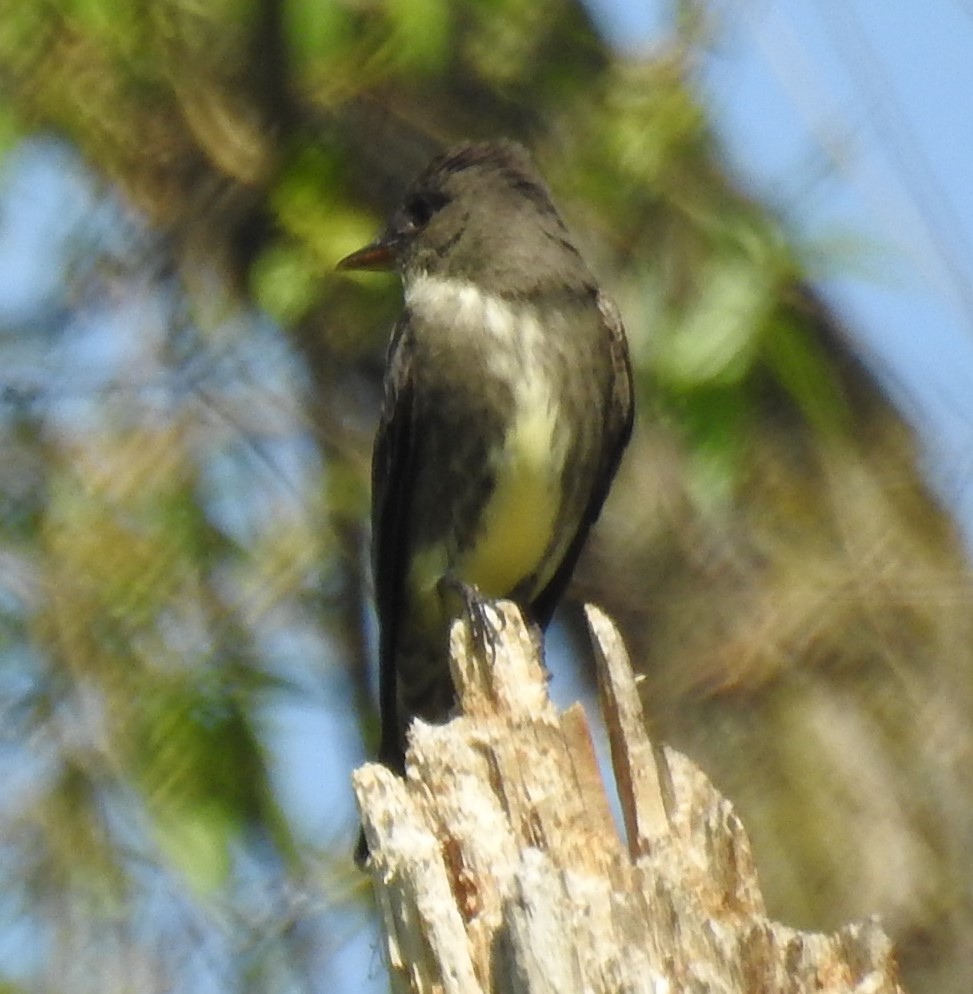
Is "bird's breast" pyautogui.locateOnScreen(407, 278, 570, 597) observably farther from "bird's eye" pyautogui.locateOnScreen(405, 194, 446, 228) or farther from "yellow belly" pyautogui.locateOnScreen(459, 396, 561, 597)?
"bird's eye" pyautogui.locateOnScreen(405, 194, 446, 228)

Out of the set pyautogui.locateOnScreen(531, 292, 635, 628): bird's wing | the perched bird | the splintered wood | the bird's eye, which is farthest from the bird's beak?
the splintered wood

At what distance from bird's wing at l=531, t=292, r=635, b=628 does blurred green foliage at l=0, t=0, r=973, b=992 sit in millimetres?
61

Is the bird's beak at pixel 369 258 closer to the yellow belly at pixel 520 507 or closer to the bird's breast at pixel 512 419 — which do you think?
the bird's breast at pixel 512 419

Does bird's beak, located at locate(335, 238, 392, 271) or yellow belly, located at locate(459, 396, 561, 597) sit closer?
yellow belly, located at locate(459, 396, 561, 597)

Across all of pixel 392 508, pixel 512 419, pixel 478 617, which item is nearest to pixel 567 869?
pixel 478 617

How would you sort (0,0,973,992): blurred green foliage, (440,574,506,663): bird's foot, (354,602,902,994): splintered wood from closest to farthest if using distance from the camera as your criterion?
1. (354,602,902,994): splintered wood
2. (440,574,506,663): bird's foot
3. (0,0,973,992): blurred green foliage

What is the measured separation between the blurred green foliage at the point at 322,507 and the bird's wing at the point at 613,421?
2.4 inches

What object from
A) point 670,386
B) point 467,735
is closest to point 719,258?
point 670,386

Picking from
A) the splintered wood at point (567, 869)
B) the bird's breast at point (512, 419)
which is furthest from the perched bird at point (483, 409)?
the splintered wood at point (567, 869)

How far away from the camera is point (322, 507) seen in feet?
15.7

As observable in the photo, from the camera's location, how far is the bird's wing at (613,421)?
4.42m

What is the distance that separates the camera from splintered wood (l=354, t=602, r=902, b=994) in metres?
2.62

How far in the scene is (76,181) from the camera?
470 cm

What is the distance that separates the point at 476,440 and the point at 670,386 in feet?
1.86
